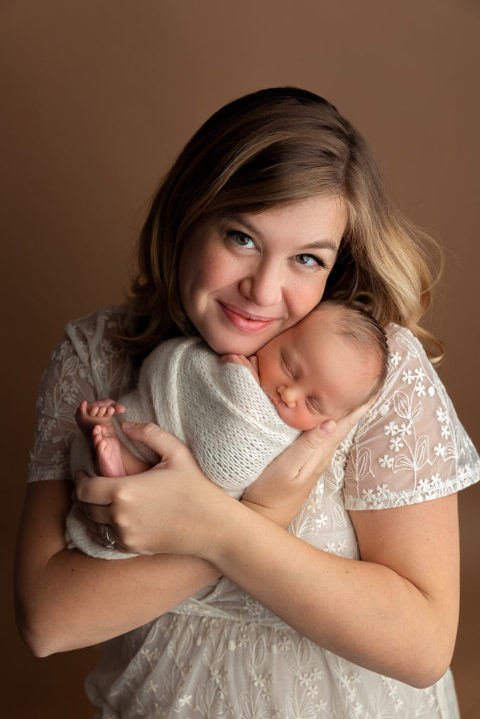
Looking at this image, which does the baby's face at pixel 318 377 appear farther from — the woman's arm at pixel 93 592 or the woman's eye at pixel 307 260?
the woman's arm at pixel 93 592

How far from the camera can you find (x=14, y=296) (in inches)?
139

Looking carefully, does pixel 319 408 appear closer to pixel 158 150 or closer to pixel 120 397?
pixel 120 397

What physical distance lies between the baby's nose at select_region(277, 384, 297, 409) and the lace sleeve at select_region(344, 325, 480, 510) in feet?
0.57

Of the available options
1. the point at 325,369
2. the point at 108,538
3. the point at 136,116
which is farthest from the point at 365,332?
the point at 136,116

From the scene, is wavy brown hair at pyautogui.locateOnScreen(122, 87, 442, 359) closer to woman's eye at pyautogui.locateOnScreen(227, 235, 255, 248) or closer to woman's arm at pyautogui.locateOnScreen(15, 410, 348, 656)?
woman's eye at pyautogui.locateOnScreen(227, 235, 255, 248)

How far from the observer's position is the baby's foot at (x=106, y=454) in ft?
5.91

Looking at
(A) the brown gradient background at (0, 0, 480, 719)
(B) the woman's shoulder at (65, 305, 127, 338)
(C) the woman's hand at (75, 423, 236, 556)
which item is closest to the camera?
(C) the woman's hand at (75, 423, 236, 556)

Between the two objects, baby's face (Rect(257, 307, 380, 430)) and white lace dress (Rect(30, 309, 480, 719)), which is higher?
baby's face (Rect(257, 307, 380, 430))

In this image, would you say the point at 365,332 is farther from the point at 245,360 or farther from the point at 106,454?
the point at 106,454

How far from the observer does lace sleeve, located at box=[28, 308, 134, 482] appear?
6.97ft

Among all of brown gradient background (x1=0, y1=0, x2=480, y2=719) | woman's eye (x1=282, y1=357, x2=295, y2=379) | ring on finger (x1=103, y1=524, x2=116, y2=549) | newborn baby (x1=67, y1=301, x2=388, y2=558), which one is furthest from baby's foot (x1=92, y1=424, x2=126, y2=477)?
brown gradient background (x1=0, y1=0, x2=480, y2=719)

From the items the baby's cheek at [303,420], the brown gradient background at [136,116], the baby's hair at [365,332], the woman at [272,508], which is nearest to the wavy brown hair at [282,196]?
the woman at [272,508]

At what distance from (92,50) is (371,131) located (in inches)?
44.3

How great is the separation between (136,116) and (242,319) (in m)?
1.77
